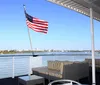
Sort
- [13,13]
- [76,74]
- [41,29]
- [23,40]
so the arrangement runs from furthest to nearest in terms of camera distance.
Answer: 1. [23,40]
2. [13,13]
3. [41,29]
4. [76,74]

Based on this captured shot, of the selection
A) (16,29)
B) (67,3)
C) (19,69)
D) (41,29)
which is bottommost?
(19,69)

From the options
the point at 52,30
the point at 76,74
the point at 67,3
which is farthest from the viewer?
the point at 52,30

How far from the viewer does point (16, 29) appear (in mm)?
21672

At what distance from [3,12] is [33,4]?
3567 mm

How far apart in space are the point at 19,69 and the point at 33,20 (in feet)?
6.49

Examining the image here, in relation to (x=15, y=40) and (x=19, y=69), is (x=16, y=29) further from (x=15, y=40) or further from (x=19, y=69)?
(x=19, y=69)

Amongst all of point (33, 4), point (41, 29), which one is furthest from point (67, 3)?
point (33, 4)

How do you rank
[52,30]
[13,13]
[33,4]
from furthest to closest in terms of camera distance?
[52,30]
[13,13]
[33,4]

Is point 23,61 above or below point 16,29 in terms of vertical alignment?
below

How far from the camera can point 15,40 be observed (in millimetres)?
21406

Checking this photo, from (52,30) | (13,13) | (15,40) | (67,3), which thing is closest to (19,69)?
(67,3)

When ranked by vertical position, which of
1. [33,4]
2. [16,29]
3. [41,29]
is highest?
[33,4]

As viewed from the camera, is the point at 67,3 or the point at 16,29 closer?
the point at 67,3

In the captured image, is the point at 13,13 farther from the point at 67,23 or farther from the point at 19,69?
the point at 19,69
